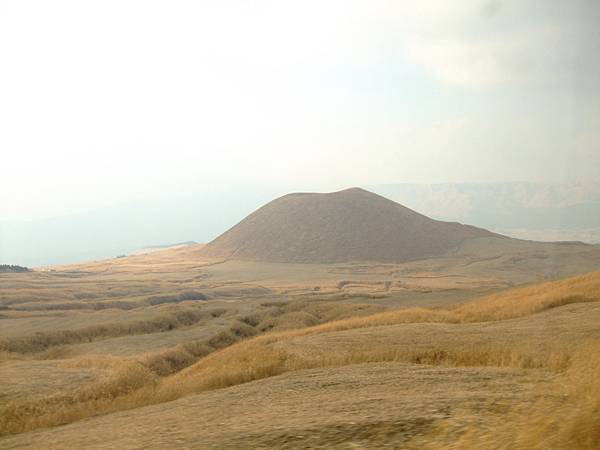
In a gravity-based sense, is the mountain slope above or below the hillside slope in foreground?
above

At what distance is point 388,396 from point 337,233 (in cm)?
13865

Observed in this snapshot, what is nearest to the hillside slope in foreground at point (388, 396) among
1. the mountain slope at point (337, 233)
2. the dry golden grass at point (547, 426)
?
the dry golden grass at point (547, 426)

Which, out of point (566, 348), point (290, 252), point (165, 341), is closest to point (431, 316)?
point (566, 348)

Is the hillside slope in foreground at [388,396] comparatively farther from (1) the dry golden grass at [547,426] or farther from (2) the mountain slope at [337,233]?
(2) the mountain slope at [337,233]

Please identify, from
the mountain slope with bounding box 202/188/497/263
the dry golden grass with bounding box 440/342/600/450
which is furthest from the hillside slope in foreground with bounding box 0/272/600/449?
the mountain slope with bounding box 202/188/497/263

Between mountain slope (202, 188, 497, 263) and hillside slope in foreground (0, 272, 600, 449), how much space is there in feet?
380

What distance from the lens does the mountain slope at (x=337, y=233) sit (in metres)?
138

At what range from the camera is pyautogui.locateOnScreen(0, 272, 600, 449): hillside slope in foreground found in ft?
18.4

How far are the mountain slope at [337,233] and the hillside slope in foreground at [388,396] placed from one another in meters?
116

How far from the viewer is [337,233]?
147375mm

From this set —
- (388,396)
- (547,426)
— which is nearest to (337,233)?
(388,396)

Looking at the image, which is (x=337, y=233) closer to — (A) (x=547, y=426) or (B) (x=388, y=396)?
(B) (x=388, y=396)

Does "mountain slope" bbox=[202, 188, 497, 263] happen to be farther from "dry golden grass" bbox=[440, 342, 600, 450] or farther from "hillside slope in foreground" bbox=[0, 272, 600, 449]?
"dry golden grass" bbox=[440, 342, 600, 450]

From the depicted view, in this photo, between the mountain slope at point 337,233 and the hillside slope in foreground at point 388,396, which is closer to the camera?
the hillside slope in foreground at point 388,396
